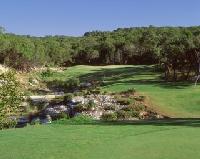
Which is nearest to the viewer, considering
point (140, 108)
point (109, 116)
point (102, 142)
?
point (102, 142)

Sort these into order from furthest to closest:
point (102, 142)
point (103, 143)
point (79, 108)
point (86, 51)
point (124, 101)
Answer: point (86, 51)
point (124, 101)
point (79, 108)
point (102, 142)
point (103, 143)

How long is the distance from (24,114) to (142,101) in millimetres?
10328

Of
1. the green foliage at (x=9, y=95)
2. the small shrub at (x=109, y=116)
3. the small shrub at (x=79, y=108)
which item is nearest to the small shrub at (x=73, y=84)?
the small shrub at (x=79, y=108)

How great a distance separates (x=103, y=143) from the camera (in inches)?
645

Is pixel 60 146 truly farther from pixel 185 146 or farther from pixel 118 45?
pixel 118 45

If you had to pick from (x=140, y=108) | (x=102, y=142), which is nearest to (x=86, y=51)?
(x=140, y=108)

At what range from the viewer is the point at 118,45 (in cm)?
12594

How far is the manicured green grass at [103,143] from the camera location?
571 inches

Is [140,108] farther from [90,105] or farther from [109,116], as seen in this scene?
[90,105]

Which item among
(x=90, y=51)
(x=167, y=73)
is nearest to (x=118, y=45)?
(x=90, y=51)

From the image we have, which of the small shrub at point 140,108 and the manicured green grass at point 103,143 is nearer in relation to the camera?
the manicured green grass at point 103,143

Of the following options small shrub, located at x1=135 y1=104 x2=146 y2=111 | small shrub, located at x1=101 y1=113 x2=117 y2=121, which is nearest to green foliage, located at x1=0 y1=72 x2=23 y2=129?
small shrub, located at x1=101 y1=113 x2=117 y2=121

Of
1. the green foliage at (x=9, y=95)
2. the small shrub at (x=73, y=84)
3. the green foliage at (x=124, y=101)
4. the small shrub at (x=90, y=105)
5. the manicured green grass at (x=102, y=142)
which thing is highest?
the green foliage at (x=9, y=95)

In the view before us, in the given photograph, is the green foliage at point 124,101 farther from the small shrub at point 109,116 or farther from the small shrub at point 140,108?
the small shrub at point 109,116
